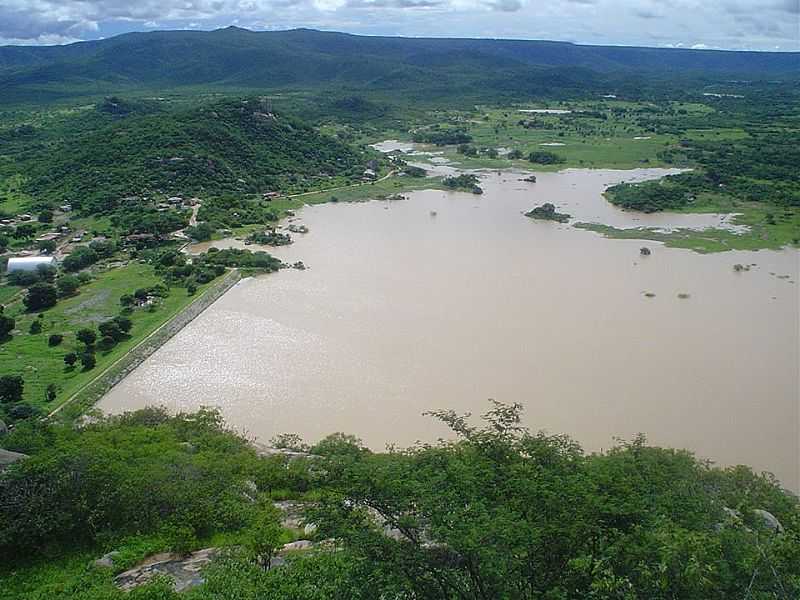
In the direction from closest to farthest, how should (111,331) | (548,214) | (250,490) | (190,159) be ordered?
(250,490) → (111,331) → (548,214) → (190,159)

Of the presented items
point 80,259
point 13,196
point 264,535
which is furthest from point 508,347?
point 13,196

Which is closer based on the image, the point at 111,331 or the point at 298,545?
the point at 298,545

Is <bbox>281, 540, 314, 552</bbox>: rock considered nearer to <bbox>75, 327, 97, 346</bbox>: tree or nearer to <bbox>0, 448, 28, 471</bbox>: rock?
<bbox>0, 448, 28, 471</bbox>: rock

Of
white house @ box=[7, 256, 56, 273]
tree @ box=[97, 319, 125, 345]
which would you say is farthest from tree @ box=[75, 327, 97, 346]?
white house @ box=[7, 256, 56, 273]

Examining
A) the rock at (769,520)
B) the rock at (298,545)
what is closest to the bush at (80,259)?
the rock at (298,545)

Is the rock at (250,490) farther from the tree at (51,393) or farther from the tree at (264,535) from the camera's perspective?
the tree at (51,393)

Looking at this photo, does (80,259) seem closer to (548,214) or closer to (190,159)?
(190,159)

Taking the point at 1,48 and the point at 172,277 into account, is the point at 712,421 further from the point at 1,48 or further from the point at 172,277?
the point at 1,48
